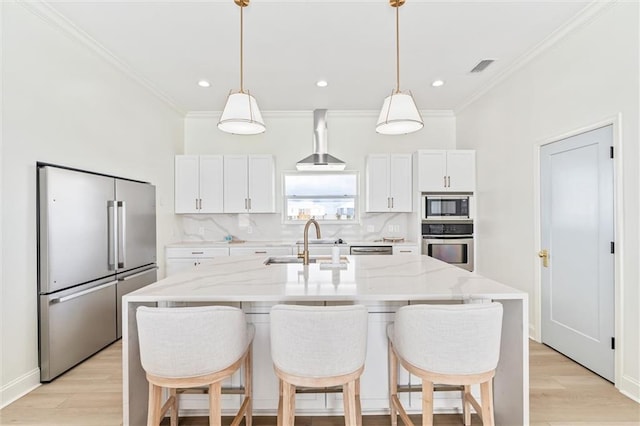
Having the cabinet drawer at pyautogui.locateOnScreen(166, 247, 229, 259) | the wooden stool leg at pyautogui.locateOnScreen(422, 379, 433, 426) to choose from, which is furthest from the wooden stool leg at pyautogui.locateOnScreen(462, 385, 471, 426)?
the cabinet drawer at pyautogui.locateOnScreen(166, 247, 229, 259)

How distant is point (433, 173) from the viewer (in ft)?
14.9

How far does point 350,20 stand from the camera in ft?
8.73

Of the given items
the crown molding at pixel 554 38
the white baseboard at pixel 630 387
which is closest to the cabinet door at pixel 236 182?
the crown molding at pixel 554 38

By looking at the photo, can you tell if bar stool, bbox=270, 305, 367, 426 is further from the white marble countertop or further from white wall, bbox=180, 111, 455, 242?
white wall, bbox=180, 111, 455, 242

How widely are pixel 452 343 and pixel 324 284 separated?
74 centimetres

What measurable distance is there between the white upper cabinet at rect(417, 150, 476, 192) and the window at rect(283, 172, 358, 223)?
1100 millimetres

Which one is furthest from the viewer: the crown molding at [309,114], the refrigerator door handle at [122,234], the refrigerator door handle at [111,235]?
the crown molding at [309,114]

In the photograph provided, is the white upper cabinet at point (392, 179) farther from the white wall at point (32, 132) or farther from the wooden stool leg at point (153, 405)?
the wooden stool leg at point (153, 405)

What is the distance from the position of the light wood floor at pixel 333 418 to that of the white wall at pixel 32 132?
9.7 inches

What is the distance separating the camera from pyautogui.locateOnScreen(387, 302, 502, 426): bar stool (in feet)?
4.71

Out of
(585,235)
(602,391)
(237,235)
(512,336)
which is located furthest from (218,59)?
(602,391)

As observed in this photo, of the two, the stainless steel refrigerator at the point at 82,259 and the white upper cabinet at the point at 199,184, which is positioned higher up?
the white upper cabinet at the point at 199,184

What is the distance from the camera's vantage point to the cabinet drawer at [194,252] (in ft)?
14.5

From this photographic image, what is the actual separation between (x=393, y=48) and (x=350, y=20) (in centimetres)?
64
